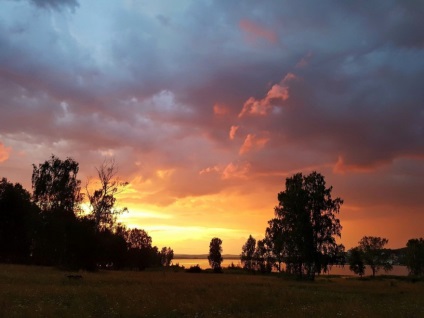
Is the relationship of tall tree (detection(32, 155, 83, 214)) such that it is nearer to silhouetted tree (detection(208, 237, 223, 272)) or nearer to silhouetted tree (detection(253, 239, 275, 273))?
silhouetted tree (detection(253, 239, 275, 273))

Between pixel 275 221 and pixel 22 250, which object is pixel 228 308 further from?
pixel 22 250

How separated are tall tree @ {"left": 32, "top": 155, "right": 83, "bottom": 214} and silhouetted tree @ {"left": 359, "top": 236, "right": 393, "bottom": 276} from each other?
101923mm

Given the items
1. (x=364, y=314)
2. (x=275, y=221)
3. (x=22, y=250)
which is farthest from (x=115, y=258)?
(x=364, y=314)

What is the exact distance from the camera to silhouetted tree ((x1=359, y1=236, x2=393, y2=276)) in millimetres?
135875

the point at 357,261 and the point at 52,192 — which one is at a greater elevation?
the point at 52,192

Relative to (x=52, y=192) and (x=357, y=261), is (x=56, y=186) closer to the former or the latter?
→ (x=52, y=192)

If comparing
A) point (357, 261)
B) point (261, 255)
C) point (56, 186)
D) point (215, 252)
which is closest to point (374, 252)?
point (357, 261)

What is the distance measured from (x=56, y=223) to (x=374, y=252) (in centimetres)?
11090

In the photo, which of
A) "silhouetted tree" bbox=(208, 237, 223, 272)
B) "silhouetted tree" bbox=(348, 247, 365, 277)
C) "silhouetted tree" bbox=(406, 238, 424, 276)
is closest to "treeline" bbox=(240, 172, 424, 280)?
"silhouetted tree" bbox=(348, 247, 365, 277)

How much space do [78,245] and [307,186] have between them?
44.8m

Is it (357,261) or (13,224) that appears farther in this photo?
(357,261)

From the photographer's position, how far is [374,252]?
13625cm

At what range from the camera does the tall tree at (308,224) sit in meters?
73.4

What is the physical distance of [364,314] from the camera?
71.8 ft
